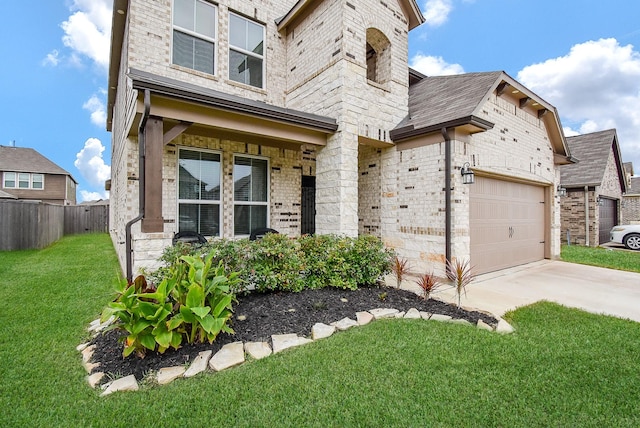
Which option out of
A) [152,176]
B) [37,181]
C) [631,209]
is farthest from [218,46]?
[37,181]

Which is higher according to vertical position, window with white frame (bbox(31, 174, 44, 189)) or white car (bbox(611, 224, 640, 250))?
window with white frame (bbox(31, 174, 44, 189))

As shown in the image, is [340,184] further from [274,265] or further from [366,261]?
[274,265]

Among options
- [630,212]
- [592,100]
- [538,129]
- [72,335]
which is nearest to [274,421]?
[72,335]

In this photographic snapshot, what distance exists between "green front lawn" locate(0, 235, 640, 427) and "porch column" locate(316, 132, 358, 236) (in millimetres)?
2666

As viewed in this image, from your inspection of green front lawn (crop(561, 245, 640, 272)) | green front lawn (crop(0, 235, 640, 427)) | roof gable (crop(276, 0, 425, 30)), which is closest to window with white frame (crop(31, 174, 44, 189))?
roof gable (crop(276, 0, 425, 30))

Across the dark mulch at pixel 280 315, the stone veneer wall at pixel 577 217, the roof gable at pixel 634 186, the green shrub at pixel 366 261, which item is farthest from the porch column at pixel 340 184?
the roof gable at pixel 634 186

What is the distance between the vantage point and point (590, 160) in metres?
13.4

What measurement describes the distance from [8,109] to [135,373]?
3122 cm

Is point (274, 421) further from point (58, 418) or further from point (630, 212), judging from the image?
point (630, 212)

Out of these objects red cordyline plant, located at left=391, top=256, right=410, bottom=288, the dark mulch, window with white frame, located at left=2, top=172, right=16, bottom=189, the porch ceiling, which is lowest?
the dark mulch

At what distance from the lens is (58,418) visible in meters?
2.06

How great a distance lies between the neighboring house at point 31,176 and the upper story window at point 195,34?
78.6 ft

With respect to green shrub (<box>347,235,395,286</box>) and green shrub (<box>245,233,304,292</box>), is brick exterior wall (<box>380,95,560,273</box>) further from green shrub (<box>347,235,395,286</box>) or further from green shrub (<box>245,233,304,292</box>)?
green shrub (<box>245,233,304,292</box>)

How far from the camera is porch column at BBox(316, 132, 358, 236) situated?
5984 millimetres
